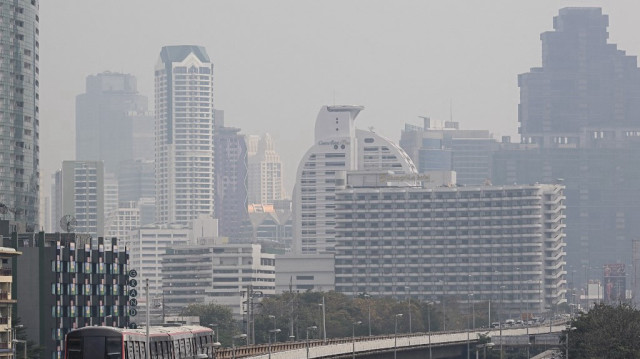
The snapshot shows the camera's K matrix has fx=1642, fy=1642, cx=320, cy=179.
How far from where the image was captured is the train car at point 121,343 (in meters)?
113

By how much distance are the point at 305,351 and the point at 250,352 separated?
6.62 meters

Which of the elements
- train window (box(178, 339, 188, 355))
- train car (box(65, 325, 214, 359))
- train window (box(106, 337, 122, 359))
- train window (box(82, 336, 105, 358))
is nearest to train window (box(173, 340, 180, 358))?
train car (box(65, 325, 214, 359))

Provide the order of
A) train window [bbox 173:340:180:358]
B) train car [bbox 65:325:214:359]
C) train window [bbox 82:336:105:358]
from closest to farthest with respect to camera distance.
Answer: train window [bbox 82:336:105:358]
train car [bbox 65:325:214:359]
train window [bbox 173:340:180:358]

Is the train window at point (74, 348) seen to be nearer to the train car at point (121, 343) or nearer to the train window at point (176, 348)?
the train car at point (121, 343)

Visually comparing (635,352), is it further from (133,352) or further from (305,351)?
(133,352)

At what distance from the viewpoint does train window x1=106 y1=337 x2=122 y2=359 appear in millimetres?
112562

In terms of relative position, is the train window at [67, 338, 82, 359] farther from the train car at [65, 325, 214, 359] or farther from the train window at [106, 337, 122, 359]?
the train window at [106, 337, 122, 359]

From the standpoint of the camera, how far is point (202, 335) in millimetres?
132125

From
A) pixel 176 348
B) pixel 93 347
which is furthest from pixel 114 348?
pixel 176 348

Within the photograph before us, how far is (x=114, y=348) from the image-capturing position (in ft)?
370

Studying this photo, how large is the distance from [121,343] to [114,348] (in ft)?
2.47

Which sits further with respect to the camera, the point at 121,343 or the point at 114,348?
the point at 121,343

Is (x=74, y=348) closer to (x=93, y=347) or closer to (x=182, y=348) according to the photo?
(x=93, y=347)

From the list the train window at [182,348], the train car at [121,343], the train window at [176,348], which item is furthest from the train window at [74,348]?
the train window at [182,348]
